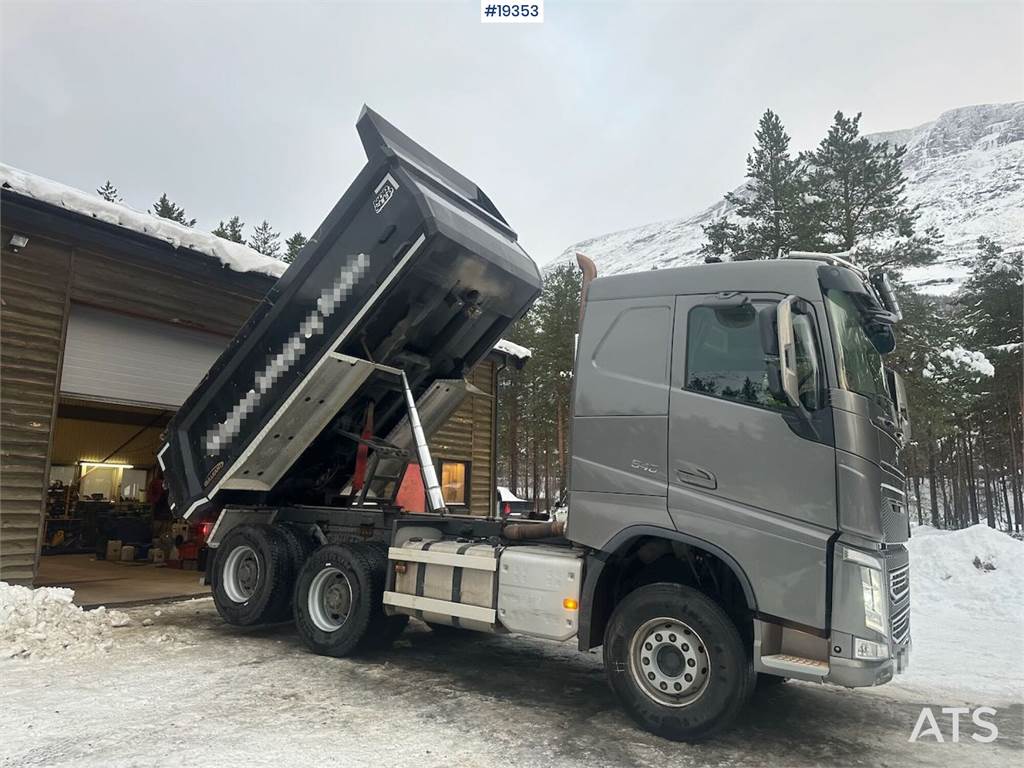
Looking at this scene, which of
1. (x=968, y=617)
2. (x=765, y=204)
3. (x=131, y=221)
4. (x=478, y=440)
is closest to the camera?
(x=131, y=221)

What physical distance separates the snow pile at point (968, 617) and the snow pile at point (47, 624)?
7.51m

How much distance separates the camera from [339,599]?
6.25m

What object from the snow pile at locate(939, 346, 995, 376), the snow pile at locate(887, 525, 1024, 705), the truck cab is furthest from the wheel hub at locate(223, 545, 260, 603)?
the snow pile at locate(939, 346, 995, 376)

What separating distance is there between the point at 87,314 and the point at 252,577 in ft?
15.3

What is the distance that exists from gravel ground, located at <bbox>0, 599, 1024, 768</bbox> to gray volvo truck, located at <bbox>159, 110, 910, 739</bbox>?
43 centimetres

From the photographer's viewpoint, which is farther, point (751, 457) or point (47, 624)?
point (47, 624)

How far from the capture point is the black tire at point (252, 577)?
6621 millimetres

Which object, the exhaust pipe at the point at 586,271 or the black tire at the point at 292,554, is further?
the black tire at the point at 292,554

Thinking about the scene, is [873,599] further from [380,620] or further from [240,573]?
[240,573]

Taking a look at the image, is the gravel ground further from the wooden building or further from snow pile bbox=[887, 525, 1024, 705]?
the wooden building

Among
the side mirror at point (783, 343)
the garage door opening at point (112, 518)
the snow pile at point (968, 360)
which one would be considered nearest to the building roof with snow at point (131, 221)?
the garage door opening at point (112, 518)

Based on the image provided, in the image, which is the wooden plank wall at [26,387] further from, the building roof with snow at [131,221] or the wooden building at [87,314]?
the building roof with snow at [131,221]

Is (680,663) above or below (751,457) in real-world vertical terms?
below

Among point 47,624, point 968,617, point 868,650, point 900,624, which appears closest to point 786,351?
point 868,650
